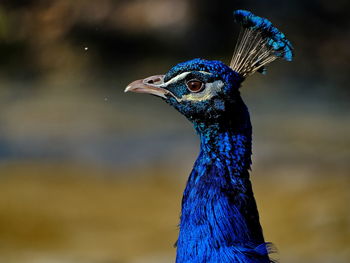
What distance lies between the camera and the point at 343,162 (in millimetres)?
5027

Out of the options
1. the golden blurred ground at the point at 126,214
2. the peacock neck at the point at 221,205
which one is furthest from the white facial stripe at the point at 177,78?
the golden blurred ground at the point at 126,214

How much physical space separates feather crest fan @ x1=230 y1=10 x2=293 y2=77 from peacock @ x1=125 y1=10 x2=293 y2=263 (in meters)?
0.10

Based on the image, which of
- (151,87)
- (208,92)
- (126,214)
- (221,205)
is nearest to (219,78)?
(208,92)

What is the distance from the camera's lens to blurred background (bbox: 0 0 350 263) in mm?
4293

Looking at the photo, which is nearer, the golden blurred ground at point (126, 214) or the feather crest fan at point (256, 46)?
the feather crest fan at point (256, 46)

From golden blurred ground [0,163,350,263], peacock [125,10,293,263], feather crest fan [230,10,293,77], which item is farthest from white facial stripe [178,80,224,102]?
golden blurred ground [0,163,350,263]

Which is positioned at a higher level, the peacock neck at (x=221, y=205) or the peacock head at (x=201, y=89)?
the peacock head at (x=201, y=89)

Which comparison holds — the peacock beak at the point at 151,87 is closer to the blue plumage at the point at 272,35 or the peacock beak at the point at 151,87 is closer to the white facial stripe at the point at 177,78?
the white facial stripe at the point at 177,78

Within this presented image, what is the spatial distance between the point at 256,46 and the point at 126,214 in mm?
2431

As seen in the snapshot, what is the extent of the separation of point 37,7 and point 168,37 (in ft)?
4.29

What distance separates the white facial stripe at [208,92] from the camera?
2.14 meters

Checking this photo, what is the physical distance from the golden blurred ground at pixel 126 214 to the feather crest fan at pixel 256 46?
187 centimetres

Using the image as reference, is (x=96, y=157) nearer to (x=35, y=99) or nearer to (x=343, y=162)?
(x=35, y=99)

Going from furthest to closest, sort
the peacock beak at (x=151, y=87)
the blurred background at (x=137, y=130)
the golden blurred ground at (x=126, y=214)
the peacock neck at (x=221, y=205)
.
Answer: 1. the blurred background at (x=137, y=130)
2. the golden blurred ground at (x=126, y=214)
3. the peacock beak at (x=151, y=87)
4. the peacock neck at (x=221, y=205)
